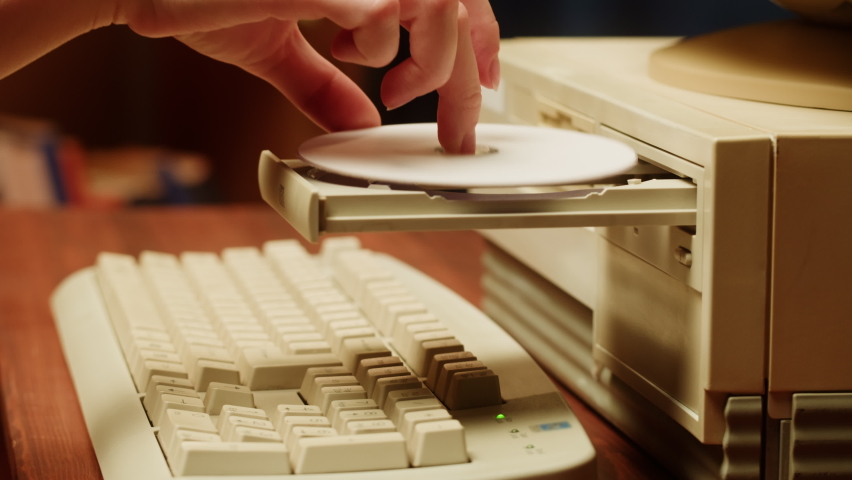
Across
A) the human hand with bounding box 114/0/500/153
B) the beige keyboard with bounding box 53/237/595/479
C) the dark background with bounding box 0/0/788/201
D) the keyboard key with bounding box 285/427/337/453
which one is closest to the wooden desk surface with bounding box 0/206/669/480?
the beige keyboard with bounding box 53/237/595/479

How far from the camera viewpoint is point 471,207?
1.60ft

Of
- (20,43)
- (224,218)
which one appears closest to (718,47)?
(20,43)

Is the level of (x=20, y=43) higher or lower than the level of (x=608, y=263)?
higher

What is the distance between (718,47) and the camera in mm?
668

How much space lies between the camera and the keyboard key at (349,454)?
1.54 feet

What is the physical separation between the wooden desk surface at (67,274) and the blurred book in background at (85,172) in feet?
2.79

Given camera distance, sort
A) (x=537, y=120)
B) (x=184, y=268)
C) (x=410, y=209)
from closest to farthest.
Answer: (x=410, y=209), (x=537, y=120), (x=184, y=268)

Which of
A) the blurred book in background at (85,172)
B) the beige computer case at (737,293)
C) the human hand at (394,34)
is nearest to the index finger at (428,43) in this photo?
the human hand at (394,34)

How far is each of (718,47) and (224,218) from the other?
675mm

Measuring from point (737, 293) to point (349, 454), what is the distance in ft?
0.66

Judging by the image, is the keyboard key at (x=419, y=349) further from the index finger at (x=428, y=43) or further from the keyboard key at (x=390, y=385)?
the index finger at (x=428, y=43)

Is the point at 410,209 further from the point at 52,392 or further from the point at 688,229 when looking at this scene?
the point at 52,392

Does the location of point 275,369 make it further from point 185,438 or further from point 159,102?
point 159,102

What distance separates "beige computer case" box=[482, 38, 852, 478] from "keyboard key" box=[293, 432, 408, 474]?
0.52 feet
